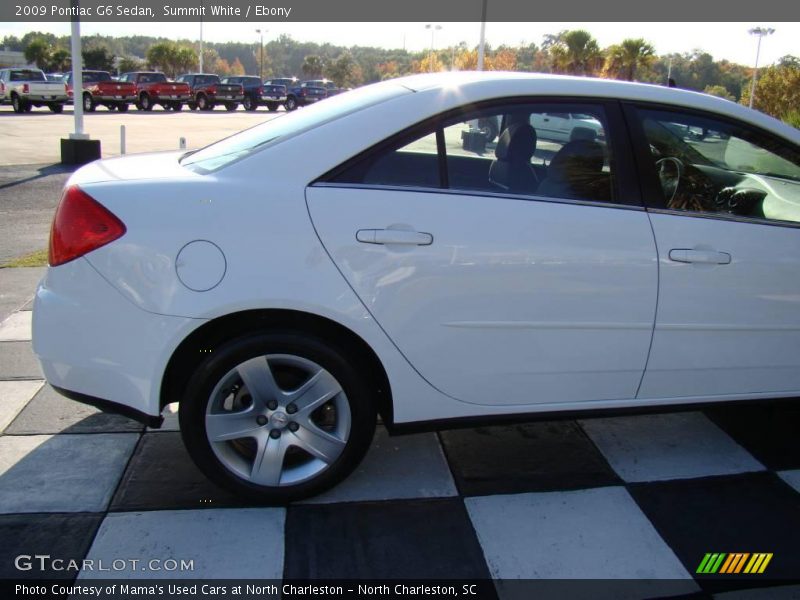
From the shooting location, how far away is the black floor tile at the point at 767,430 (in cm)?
350

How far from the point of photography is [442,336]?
9.50ft

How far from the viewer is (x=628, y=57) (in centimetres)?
4138

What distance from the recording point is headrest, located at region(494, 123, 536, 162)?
3.11 metres

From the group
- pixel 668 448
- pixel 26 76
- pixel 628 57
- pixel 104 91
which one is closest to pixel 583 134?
pixel 668 448

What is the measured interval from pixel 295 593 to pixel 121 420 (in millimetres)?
1624

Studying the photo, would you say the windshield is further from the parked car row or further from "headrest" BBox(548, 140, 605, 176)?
the parked car row

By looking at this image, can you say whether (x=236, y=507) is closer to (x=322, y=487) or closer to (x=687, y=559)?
(x=322, y=487)

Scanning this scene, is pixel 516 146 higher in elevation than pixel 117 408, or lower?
higher

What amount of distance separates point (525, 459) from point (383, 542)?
929 millimetres

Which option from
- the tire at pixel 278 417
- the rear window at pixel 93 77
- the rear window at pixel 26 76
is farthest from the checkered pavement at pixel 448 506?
the rear window at pixel 93 77

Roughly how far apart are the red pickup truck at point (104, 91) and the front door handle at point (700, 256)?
34.2 m

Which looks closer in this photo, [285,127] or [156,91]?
[285,127]

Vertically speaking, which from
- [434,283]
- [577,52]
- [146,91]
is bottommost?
[434,283]

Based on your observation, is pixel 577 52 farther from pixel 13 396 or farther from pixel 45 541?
pixel 45 541
